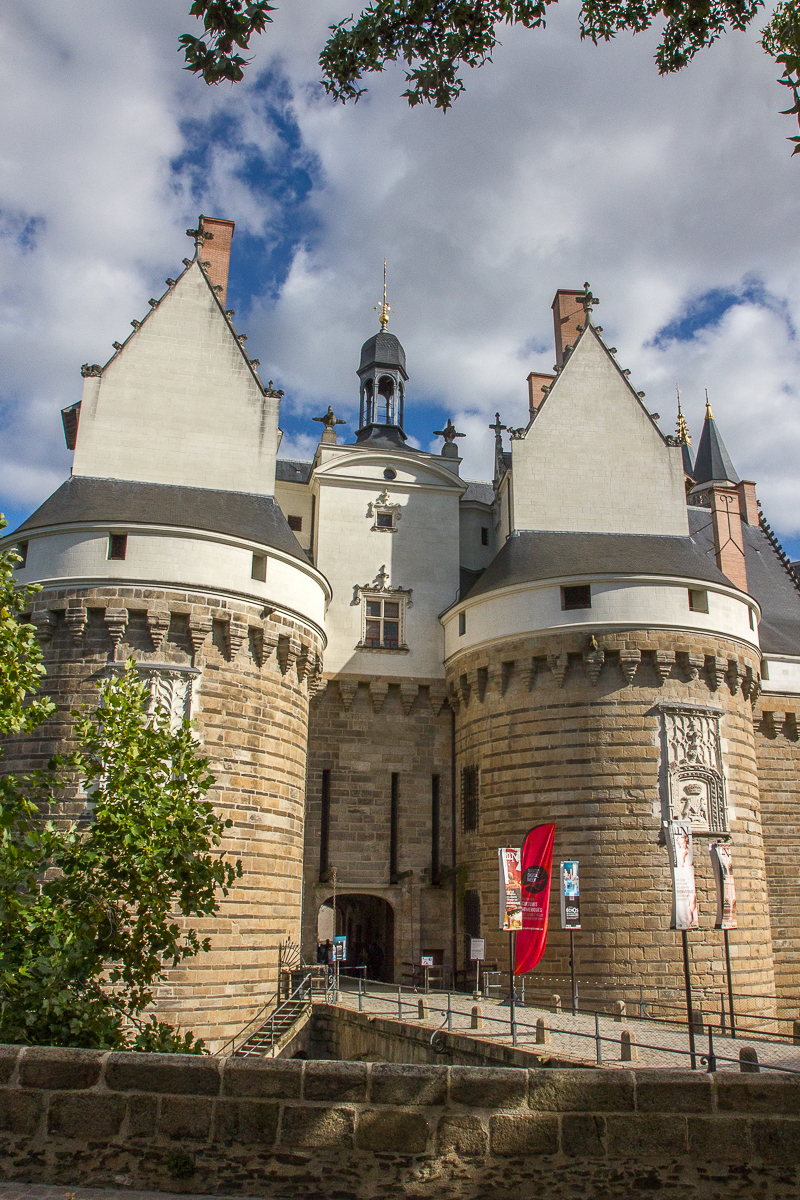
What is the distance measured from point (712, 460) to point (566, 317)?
19111mm

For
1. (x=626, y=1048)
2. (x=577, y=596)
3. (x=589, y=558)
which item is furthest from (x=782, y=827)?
(x=626, y=1048)

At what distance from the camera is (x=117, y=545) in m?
20.9

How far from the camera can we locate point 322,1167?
Answer: 5938 millimetres

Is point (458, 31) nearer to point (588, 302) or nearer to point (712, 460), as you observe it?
point (588, 302)

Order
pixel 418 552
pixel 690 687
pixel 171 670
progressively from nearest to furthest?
pixel 171 670 → pixel 690 687 → pixel 418 552

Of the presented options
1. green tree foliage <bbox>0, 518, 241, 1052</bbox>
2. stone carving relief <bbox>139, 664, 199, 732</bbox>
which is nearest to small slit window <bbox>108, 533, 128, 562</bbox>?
stone carving relief <bbox>139, 664, 199, 732</bbox>

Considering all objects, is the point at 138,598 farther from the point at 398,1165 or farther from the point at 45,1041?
the point at 398,1165

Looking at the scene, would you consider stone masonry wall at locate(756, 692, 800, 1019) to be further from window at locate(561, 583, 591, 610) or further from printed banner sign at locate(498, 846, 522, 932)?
printed banner sign at locate(498, 846, 522, 932)

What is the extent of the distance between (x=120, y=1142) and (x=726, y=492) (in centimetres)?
2658

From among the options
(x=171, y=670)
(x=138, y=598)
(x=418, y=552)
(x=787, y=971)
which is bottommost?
(x=787, y=971)

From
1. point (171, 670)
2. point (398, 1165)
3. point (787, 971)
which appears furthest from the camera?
point (787, 971)

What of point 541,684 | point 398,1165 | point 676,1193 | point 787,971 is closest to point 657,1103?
point 676,1193

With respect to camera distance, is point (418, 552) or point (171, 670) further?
point (418, 552)

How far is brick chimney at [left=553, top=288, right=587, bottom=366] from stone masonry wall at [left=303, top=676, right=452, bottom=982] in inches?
438
